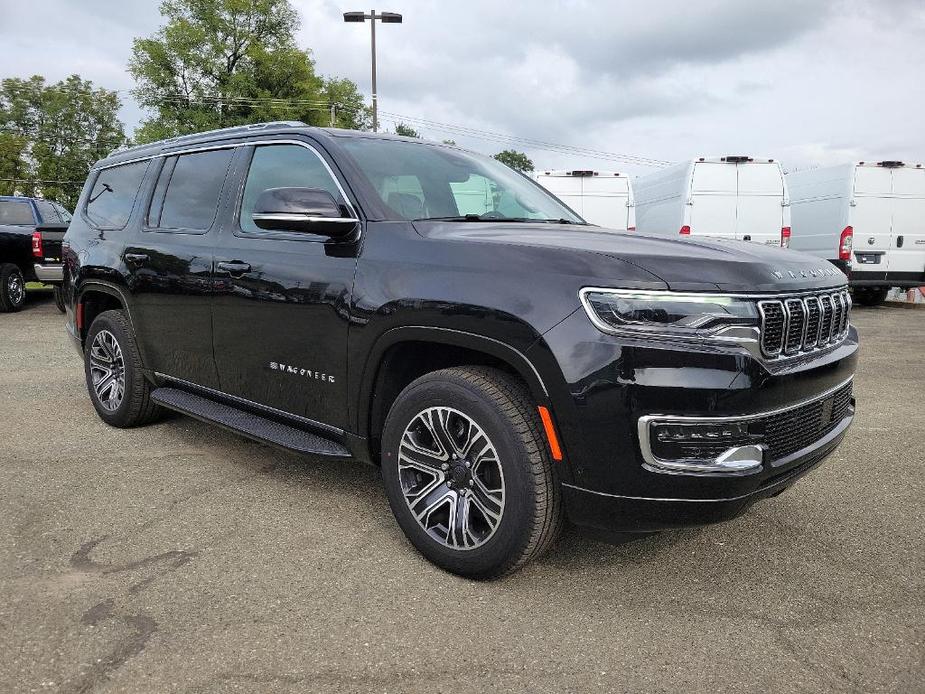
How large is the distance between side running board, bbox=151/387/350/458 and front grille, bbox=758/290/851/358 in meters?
1.81

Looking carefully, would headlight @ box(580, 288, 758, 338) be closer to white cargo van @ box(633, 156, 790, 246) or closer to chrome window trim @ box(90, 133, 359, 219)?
chrome window trim @ box(90, 133, 359, 219)

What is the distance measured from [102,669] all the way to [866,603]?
2.62 meters

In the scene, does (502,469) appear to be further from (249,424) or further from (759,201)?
(759,201)

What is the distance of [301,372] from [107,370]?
7.56ft

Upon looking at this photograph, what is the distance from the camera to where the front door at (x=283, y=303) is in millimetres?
3211

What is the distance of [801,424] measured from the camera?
8.70 feet

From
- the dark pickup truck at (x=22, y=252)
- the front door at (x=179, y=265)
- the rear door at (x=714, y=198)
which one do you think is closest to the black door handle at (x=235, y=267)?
the front door at (x=179, y=265)

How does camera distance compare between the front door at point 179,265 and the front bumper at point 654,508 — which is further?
the front door at point 179,265

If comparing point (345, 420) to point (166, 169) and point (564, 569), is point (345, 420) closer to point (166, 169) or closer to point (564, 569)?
point (564, 569)

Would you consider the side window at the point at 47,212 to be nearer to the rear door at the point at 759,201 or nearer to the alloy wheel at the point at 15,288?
the alloy wheel at the point at 15,288

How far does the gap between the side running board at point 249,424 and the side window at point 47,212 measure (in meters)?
10.9

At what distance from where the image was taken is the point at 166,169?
179 inches

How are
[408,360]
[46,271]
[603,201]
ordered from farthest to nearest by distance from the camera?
1. [603,201]
2. [46,271]
3. [408,360]

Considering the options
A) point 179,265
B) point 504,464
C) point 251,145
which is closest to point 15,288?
point 179,265
